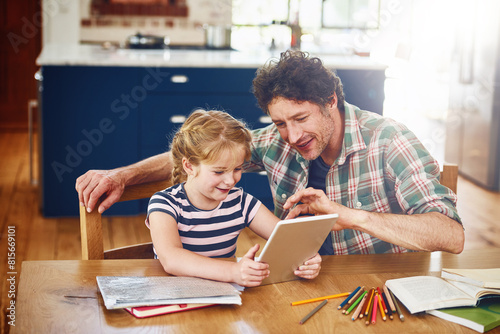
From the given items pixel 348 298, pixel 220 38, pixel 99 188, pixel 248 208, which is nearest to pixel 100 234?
pixel 99 188

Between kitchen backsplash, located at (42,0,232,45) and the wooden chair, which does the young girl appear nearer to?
the wooden chair

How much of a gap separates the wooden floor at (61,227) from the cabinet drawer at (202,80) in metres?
0.82

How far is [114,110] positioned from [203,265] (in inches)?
95.2

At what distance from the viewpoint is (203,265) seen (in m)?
1.28

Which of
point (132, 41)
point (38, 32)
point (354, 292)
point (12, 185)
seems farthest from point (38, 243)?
point (38, 32)

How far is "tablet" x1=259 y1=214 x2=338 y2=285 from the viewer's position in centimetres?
115

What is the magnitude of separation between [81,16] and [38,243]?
12.6 ft

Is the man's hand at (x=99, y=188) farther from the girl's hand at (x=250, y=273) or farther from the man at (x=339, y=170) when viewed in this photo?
the girl's hand at (x=250, y=273)

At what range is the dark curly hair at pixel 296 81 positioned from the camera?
1603 mm

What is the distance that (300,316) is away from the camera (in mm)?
1149

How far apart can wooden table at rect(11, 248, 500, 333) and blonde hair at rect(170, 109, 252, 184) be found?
32 cm

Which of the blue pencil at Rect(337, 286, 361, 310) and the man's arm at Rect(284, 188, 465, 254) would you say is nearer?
the blue pencil at Rect(337, 286, 361, 310)

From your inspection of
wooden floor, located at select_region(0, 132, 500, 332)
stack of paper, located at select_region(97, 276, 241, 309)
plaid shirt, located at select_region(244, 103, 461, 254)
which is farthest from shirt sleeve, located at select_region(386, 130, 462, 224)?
wooden floor, located at select_region(0, 132, 500, 332)

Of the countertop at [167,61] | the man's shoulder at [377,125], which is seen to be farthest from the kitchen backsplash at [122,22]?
the man's shoulder at [377,125]
